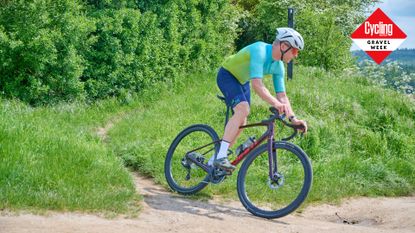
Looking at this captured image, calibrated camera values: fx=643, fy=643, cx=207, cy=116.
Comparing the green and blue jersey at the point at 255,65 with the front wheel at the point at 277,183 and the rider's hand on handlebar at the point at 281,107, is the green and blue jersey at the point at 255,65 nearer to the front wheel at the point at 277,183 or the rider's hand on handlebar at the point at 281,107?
the rider's hand on handlebar at the point at 281,107

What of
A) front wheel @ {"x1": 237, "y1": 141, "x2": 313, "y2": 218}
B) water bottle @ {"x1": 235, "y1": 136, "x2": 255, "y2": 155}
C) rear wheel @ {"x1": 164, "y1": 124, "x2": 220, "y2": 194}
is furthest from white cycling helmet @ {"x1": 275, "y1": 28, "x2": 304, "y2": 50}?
rear wheel @ {"x1": 164, "y1": 124, "x2": 220, "y2": 194}

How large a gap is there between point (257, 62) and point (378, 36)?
12.2 metres

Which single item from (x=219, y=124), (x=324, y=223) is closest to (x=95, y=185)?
(x=324, y=223)

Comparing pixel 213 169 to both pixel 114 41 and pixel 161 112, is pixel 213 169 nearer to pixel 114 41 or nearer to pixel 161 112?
pixel 161 112

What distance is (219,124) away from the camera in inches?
418

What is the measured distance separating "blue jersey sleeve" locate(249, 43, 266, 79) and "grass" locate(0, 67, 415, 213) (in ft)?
5.86

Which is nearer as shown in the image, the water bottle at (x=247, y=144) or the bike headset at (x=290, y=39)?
the bike headset at (x=290, y=39)

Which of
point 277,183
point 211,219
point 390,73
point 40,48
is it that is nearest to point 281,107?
point 277,183

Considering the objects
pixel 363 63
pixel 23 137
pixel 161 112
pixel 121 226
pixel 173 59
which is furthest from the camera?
pixel 363 63

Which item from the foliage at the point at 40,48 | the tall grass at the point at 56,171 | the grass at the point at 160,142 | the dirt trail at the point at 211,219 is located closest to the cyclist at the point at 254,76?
the dirt trail at the point at 211,219

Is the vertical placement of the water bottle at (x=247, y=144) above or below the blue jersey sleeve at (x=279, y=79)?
below

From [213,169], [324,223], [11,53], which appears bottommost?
[324,223]

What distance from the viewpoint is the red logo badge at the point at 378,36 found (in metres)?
17.3

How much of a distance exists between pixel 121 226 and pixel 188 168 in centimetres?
202
